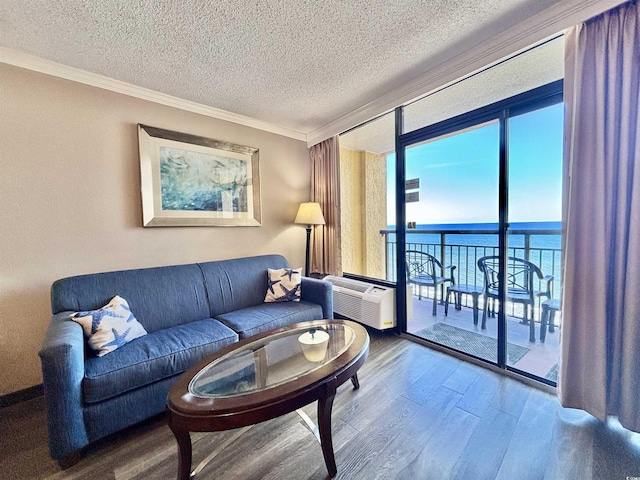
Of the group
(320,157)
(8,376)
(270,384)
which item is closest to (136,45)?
(320,157)

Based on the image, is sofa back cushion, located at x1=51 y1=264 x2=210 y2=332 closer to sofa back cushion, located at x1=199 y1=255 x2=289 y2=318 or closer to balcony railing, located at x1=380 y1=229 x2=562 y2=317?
sofa back cushion, located at x1=199 y1=255 x2=289 y2=318

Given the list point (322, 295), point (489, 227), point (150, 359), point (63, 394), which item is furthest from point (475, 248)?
point (63, 394)

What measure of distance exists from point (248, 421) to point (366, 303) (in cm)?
183

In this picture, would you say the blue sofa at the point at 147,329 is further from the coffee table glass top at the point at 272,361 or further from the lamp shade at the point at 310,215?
the lamp shade at the point at 310,215

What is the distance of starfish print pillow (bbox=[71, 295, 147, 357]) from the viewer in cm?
155

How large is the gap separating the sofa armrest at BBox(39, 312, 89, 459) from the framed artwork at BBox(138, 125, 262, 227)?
127 cm

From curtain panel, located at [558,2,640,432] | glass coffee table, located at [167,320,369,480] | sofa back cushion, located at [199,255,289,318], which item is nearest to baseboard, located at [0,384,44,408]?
sofa back cushion, located at [199,255,289,318]

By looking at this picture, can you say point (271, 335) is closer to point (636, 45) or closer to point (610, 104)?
point (610, 104)

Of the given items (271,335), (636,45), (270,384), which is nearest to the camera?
(270,384)

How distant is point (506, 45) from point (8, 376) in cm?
414

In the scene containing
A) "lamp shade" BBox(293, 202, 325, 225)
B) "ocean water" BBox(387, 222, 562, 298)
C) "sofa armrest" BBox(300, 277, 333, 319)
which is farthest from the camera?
"lamp shade" BBox(293, 202, 325, 225)

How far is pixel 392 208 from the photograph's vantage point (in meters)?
2.87

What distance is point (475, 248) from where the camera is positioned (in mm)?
2607

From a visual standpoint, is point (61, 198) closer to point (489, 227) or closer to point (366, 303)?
point (366, 303)
